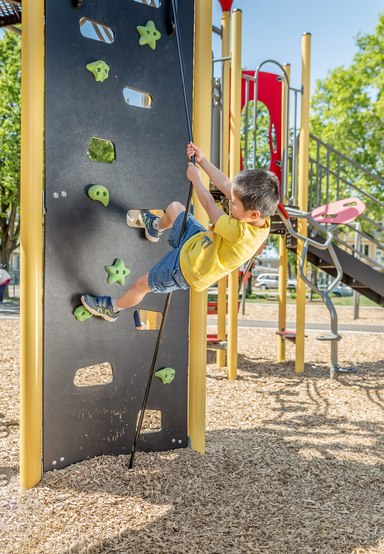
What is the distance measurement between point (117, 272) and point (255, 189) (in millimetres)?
1065

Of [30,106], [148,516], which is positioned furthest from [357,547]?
[30,106]

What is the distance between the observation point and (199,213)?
11.5 ft

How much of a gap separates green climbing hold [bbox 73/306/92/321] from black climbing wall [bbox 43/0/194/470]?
3cm

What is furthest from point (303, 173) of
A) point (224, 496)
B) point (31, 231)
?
point (224, 496)

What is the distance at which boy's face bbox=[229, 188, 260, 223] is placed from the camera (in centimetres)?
261

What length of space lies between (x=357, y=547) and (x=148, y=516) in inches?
39.9

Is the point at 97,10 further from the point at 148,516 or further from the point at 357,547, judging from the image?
the point at 357,547

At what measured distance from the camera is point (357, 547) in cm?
246

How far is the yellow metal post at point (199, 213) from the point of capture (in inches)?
137

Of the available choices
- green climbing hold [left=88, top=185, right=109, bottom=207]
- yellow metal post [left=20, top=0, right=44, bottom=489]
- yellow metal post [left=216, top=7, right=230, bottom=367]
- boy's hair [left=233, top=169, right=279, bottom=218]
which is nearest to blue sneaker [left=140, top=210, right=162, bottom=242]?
green climbing hold [left=88, top=185, right=109, bottom=207]

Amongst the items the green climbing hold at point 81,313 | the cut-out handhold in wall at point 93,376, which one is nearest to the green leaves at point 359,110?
the cut-out handhold in wall at point 93,376

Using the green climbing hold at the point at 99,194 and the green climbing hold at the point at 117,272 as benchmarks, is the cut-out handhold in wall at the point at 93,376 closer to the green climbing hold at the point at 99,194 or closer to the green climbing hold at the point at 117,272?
the green climbing hold at the point at 117,272

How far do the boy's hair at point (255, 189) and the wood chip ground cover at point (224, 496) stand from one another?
1.58 meters

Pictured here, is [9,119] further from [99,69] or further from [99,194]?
[99,194]
